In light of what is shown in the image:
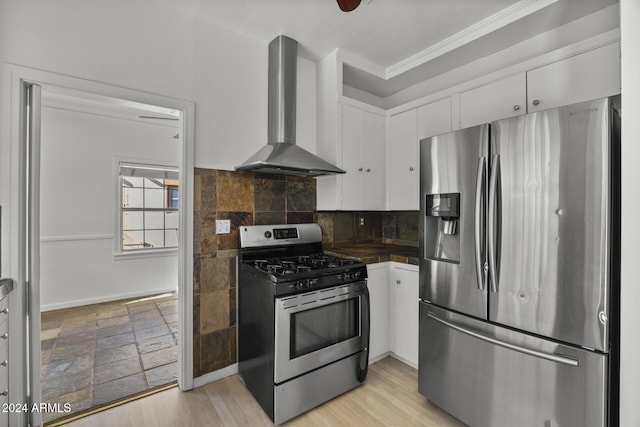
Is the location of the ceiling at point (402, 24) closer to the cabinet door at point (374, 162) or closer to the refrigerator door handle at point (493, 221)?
the cabinet door at point (374, 162)

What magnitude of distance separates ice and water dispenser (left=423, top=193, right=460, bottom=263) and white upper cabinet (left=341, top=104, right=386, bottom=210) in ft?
2.93

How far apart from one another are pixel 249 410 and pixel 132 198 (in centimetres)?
378

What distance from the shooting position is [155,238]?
15.4 feet

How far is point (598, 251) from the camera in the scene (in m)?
1.23

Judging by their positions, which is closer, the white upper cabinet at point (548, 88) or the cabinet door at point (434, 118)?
the white upper cabinet at point (548, 88)

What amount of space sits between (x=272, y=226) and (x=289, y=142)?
0.72m

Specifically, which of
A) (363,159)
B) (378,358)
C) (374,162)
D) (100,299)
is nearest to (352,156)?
(363,159)

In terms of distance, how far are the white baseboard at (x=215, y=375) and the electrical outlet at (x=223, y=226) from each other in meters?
1.07

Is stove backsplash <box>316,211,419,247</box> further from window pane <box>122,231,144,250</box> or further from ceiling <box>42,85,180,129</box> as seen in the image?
window pane <box>122,231,144,250</box>

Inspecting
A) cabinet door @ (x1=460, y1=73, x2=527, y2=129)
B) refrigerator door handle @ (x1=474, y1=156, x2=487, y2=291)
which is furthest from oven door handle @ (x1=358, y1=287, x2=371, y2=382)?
cabinet door @ (x1=460, y1=73, x2=527, y2=129)

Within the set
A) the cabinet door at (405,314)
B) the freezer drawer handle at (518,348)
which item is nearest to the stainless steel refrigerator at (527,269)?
the freezer drawer handle at (518,348)

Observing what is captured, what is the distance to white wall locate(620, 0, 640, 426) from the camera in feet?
3.42

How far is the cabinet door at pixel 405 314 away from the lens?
7.70 feet

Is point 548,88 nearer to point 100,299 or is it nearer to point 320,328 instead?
point 320,328
